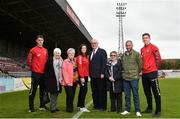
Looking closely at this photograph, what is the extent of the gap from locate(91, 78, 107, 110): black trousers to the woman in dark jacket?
32cm

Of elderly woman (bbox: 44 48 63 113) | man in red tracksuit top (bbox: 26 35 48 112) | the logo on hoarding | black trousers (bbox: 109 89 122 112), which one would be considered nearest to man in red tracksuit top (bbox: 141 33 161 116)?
black trousers (bbox: 109 89 122 112)

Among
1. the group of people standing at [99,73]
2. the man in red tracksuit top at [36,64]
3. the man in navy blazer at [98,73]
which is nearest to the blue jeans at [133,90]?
the group of people standing at [99,73]

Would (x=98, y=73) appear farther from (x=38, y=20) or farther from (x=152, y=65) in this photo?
(x=38, y=20)

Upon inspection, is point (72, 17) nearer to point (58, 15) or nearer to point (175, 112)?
point (58, 15)

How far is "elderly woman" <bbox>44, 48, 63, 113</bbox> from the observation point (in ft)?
33.8

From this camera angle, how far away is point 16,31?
38.2 metres

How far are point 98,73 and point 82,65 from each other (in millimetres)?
473

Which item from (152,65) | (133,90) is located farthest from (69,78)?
(152,65)

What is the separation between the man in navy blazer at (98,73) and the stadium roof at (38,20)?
12.9 m

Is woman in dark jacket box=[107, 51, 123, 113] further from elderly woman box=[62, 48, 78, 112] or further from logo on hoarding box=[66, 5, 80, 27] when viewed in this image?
logo on hoarding box=[66, 5, 80, 27]

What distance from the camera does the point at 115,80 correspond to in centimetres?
1023

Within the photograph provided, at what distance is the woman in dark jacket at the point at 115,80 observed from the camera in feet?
33.5

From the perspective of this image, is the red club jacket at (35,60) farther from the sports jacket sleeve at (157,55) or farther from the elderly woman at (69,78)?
the sports jacket sleeve at (157,55)

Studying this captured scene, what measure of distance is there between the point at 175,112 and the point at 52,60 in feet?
11.3
